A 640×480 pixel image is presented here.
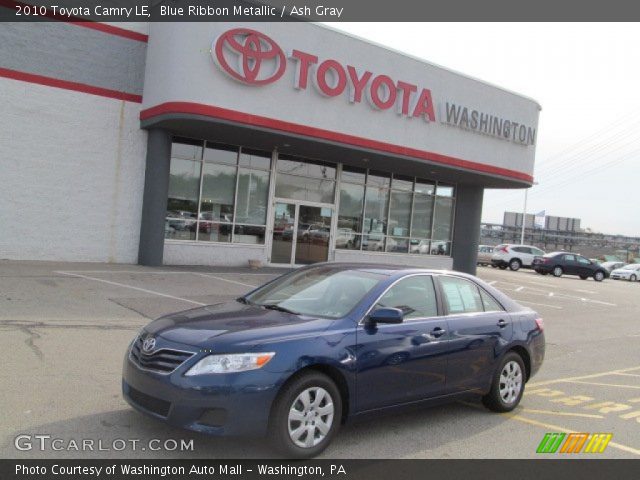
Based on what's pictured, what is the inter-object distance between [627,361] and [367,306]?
6.74 m

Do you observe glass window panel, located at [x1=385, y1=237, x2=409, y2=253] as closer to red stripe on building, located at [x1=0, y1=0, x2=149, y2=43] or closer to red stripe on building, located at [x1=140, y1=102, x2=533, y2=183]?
red stripe on building, located at [x1=140, y1=102, x2=533, y2=183]

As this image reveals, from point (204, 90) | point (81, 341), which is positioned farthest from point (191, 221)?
point (81, 341)

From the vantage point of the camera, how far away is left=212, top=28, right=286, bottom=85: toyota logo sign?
14164 mm

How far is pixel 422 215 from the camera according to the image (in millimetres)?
21922

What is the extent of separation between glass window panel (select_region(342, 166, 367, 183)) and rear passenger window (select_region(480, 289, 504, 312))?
13.5 metres

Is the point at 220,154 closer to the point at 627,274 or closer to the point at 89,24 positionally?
the point at 89,24

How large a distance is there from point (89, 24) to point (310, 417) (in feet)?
44.6

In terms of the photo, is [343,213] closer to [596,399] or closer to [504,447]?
[596,399]

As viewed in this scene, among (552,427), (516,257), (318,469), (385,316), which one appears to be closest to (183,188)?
(385,316)

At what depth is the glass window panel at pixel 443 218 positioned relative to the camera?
22.4m

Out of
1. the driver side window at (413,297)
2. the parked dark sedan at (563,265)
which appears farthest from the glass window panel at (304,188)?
the parked dark sedan at (563,265)

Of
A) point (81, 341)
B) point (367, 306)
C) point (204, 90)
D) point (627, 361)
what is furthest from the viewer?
point (204, 90)

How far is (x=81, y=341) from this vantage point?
7.38m

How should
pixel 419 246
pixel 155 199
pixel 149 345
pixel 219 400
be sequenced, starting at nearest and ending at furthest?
pixel 219 400 → pixel 149 345 → pixel 155 199 → pixel 419 246
